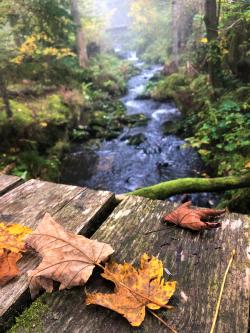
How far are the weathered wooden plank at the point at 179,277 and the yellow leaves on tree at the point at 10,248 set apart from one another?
7.5 inches

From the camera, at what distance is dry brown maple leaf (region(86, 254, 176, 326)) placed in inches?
36.7

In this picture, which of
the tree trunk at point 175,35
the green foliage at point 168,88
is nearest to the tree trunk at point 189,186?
the green foliage at point 168,88

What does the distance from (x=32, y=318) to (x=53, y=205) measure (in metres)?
0.68

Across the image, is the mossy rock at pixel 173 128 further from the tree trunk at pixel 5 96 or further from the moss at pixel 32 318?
the moss at pixel 32 318

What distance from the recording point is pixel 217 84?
10031 mm

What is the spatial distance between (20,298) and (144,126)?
1162 centimetres

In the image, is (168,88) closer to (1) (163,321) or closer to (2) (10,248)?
(2) (10,248)

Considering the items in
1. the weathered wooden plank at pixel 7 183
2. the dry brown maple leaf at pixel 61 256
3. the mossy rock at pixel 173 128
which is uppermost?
the dry brown maple leaf at pixel 61 256

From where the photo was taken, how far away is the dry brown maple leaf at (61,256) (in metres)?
1.03

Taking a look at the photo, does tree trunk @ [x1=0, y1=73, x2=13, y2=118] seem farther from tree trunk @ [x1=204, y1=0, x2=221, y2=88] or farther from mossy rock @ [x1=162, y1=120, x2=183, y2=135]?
tree trunk @ [x1=204, y1=0, x2=221, y2=88]

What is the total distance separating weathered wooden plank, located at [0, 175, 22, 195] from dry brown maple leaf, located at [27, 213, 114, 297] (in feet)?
2.33

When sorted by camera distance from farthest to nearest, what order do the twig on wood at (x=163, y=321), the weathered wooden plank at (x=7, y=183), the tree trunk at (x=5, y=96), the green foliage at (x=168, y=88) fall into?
the green foliage at (x=168, y=88) < the tree trunk at (x=5, y=96) < the weathered wooden plank at (x=7, y=183) < the twig on wood at (x=163, y=321)

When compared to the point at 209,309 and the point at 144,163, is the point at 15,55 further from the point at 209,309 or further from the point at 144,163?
the point at 209,309

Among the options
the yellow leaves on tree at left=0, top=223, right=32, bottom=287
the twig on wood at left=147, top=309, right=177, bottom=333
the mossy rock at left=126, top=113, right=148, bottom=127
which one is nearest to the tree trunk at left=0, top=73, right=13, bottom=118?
the mossy rock at left=126, top=113, right=148, bottom=127
